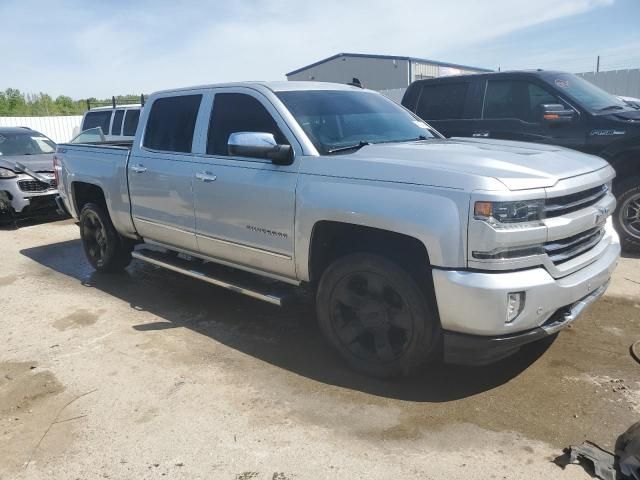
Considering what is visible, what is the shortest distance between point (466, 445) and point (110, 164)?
178 inches

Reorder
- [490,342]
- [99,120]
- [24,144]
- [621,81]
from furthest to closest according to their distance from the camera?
1. [621,81]
2. [99,120]
3. [24,144]
4. [490,342]

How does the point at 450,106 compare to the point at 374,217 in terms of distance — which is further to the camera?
the point at 450,106

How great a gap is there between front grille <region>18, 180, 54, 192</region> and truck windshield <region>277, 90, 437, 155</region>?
23.8 feet

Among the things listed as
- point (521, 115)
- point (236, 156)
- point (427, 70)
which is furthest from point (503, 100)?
point (427, 70)

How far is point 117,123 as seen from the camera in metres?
12.8

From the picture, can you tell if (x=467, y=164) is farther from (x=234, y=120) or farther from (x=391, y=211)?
(x=234, y=120)

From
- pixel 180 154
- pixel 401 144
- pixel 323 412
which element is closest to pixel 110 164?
pixel 180 154

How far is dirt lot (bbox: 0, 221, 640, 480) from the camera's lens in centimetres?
287

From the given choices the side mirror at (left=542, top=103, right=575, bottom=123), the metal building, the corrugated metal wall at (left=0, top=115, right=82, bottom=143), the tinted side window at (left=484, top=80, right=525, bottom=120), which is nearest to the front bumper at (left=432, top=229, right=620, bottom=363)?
the side mirror at (left=542, top=103, right=575, bottom=123)

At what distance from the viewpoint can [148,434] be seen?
3168mm

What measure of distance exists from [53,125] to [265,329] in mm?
23853

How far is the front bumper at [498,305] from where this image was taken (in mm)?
2957

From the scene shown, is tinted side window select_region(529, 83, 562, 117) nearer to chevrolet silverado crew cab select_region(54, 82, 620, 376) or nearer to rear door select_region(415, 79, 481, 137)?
rear door select_region(415, 79, 481, 137)

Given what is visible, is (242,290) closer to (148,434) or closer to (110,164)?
(148,434)
